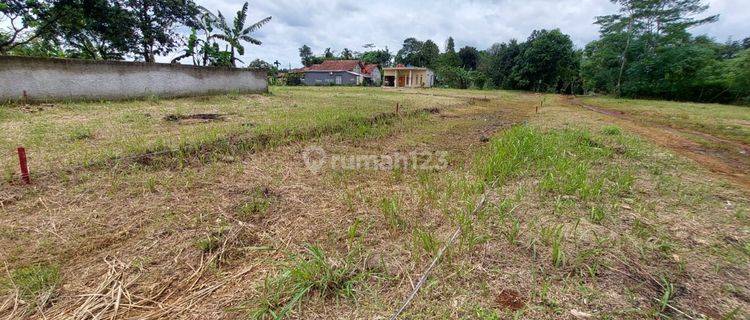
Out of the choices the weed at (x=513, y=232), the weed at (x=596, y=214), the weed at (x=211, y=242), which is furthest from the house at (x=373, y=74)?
the weed at (x=211, y=242)

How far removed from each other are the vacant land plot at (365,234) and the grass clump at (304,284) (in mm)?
11

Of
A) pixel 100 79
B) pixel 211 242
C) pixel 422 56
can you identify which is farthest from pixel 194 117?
pixel 422 56

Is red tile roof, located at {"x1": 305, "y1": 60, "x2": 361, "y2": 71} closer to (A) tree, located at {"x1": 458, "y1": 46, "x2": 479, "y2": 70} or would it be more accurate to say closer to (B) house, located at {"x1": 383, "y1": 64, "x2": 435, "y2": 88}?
(B) house, located at {"x1": 383, "y1": 64, "x2": 435, "y2": 88}

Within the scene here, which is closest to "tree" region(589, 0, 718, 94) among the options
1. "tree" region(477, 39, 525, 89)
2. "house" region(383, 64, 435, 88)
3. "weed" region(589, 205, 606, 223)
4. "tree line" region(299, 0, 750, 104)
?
"tree line" region(299, 0, 750, 104)

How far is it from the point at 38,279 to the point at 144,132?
488 centimetres

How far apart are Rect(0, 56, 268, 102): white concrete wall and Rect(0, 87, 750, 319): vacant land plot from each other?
5.77 meters

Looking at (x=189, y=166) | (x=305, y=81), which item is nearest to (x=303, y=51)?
(x=305, y=81)

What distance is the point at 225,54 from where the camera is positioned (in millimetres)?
19297

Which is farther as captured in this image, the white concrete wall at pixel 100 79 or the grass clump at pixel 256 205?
the white concrete wall at pixel 100 79

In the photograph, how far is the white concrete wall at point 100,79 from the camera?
8.35m

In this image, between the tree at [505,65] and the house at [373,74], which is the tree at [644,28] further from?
the house at [373,74]

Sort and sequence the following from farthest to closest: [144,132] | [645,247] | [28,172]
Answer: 1. [144,132]
2. [28,172]
3. [645,247]

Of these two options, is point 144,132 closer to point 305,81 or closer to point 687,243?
point 687,243

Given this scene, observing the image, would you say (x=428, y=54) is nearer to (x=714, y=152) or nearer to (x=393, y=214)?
(x=714, y=152)
